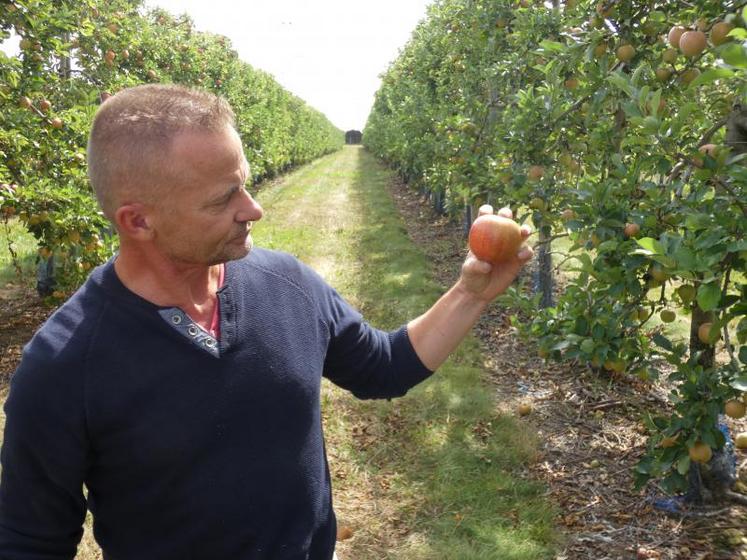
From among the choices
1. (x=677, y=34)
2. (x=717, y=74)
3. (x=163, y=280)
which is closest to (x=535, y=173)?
(x=677, y=34)

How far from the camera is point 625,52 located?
10.2ft

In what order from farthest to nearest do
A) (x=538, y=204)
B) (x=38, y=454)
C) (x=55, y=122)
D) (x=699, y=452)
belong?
1. (x=55, y=122)
2. (x=538, y=204)
3. (x=699, y=452)
4. (x=38, y=454)

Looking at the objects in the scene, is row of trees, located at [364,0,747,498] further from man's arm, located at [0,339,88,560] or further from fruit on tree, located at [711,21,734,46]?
man's arm, located at [0,339,88,560]

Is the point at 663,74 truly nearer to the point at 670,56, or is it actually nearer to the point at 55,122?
the point at 670,56

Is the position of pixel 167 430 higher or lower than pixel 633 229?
lower

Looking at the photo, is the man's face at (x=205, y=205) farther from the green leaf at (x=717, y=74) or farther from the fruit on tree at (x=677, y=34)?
the fruit on tree at (x=677, y=34)

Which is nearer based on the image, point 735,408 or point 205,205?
point 205,205

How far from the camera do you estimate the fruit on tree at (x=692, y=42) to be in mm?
2521

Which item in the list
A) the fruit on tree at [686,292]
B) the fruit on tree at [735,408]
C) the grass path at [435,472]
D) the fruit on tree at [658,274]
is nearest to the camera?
the fruit on tree at [658,274]

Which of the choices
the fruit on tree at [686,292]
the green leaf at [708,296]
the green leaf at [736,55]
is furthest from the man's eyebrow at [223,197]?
the fruit on tree at [686,292]

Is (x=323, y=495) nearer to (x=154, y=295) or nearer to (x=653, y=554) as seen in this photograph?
(x=154, y=295)

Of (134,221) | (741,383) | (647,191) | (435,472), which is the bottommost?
(435,472)

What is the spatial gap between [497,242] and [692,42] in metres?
1.42

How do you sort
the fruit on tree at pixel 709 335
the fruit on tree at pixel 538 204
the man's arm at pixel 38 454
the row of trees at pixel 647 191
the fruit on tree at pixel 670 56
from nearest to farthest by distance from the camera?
the man's arm at pixel 38 454 < the row of trees at pixel 647 191 < the fruit on tree at pixel 709 335 < the fruit on tree at pixel 670 56 < the fruit on tree at pixel 538 204
